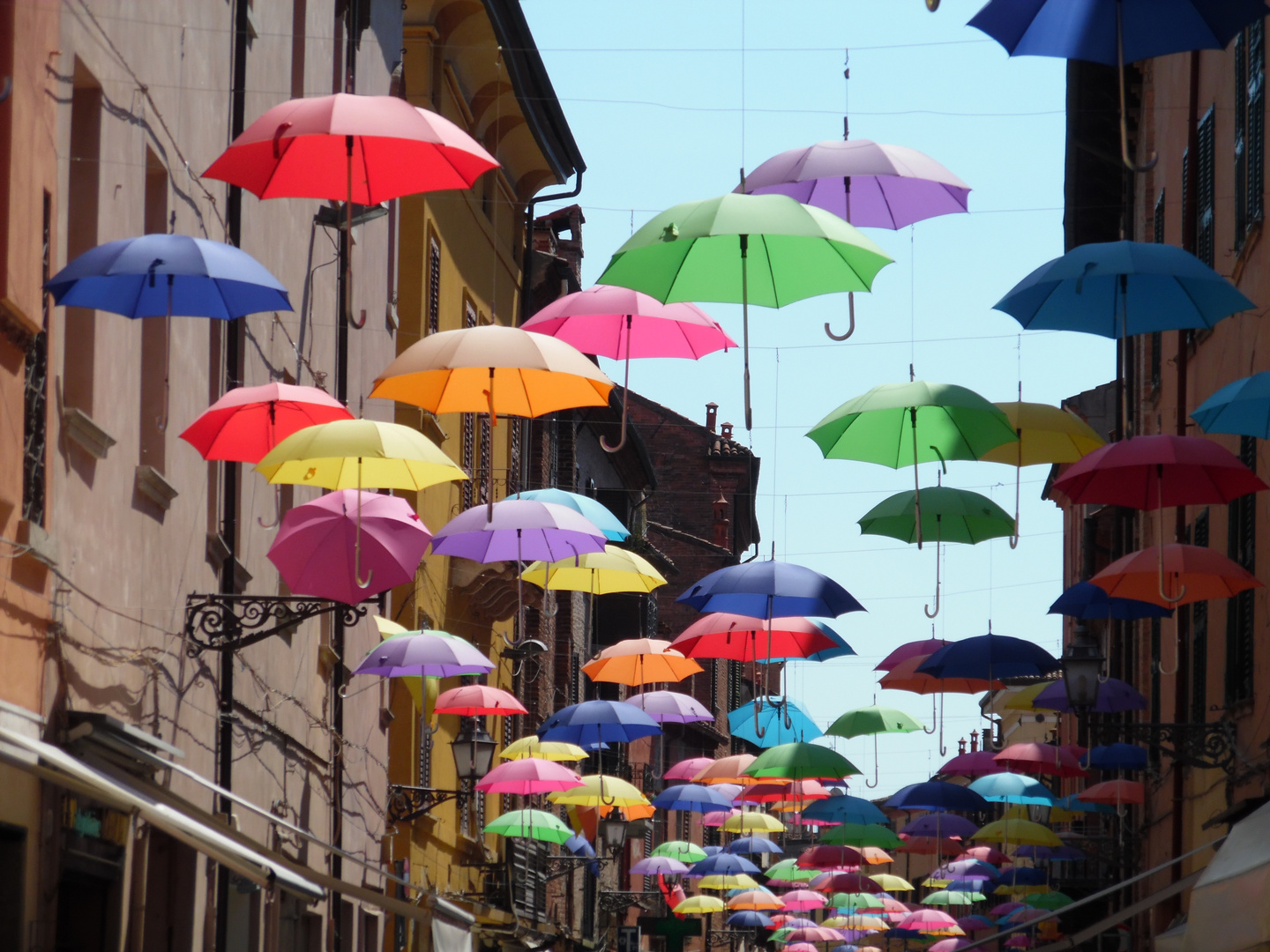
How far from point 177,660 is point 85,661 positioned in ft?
7.21

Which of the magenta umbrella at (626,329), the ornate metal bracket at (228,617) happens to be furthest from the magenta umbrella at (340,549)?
the magenta umbrella at (626,329)

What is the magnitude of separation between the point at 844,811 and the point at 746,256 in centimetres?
2120

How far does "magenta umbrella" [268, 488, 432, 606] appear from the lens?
13.8 metres

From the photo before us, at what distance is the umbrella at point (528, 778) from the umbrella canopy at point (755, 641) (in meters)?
3.16

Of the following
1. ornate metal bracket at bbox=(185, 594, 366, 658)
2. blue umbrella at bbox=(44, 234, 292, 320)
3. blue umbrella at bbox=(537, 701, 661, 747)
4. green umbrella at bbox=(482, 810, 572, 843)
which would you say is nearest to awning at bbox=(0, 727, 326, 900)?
ornate metal bracket at bbox=(185, 594, 366, 658)

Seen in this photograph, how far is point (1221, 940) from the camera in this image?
11.5 metres

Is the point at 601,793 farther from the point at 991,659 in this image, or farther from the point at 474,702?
the point at 991,659

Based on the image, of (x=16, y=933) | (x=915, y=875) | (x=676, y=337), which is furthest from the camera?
(x=915, y=875)

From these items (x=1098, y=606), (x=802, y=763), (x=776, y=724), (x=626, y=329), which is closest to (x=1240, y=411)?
(x=626, y=329)

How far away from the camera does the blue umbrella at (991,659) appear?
20.1 m

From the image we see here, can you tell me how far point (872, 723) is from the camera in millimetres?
26047

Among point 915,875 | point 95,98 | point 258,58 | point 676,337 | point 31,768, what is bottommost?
point 915,875

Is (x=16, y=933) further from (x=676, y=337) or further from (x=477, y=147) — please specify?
(x=676, y=337)

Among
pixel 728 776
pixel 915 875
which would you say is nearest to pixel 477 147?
pixel 728 776
